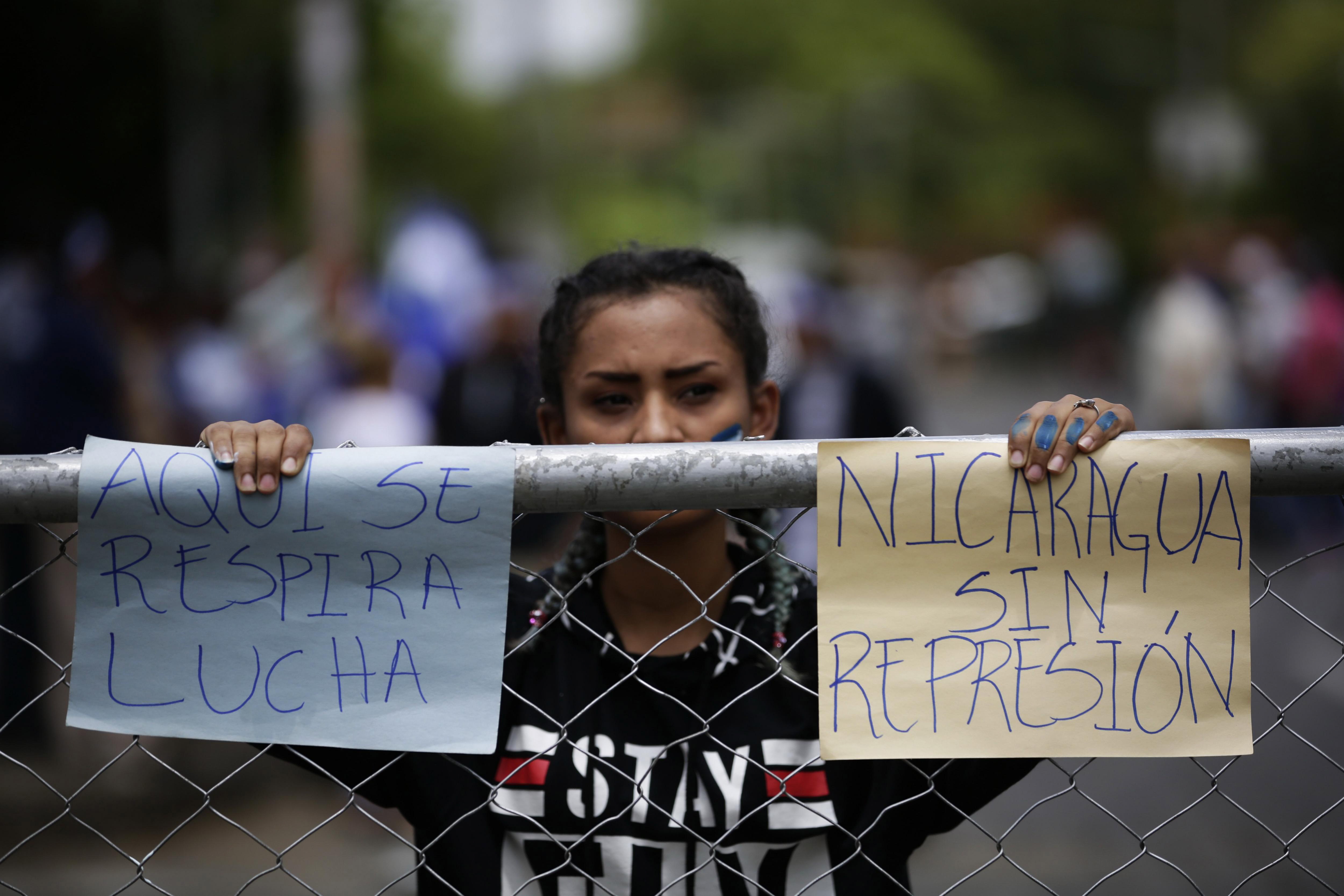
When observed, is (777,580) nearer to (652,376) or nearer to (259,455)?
(652,376)

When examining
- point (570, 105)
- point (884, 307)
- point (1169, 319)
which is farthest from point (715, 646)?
point (570, 105)

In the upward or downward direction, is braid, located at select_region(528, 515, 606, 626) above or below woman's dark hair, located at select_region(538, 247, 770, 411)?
below

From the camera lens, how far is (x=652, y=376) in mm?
1916

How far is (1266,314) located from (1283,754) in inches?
248

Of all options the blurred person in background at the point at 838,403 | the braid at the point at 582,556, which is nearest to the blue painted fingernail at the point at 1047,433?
the braid at the point at 582,556

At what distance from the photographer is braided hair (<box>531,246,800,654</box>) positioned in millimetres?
1953

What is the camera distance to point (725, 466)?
1423 mm

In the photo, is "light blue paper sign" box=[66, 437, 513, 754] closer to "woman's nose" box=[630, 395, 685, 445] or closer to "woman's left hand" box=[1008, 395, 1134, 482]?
"woman's nose" box=[630, 395, 685, 445]

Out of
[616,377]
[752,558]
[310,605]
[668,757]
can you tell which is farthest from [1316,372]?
[310,605]

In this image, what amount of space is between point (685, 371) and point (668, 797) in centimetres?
68

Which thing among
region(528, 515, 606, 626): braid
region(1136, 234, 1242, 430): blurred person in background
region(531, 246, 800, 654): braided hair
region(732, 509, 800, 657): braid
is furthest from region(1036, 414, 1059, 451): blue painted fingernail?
region(1136, 234, 1242, 430): blurred person in background

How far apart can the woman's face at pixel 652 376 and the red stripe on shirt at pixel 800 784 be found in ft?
1.43

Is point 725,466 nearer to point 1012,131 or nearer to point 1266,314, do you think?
point 1266,314

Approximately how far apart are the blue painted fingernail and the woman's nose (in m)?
0.58
